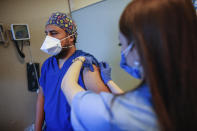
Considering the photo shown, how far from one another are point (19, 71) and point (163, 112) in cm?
152

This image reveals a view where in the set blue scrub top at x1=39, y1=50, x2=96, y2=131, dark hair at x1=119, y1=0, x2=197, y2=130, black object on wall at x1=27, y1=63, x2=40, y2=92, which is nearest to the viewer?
dark hair at x1=119, y1=0, x2=197, y2=130

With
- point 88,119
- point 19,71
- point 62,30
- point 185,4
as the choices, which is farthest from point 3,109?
point 185,4

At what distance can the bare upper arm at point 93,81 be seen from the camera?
938 mm

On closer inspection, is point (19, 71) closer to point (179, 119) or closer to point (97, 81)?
point (97, 81)

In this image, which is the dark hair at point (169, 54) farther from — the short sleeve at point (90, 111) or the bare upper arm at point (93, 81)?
the bare upper arm at point (93, 81)

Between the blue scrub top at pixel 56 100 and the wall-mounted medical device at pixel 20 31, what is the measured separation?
534mm

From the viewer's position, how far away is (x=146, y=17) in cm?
37

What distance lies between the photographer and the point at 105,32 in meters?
1.45

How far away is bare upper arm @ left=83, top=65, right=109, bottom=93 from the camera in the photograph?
0.94 meters

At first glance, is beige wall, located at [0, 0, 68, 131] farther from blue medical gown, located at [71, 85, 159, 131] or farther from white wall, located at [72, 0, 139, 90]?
blue medical gown, located at [71, 85, 159, 131]

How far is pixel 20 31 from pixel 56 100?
0.88m

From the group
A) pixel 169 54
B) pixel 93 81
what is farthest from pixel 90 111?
pixel 93 81

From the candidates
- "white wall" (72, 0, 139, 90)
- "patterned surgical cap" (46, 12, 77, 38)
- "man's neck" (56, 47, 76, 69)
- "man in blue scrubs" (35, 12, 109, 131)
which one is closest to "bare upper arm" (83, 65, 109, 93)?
"man in blue scrubs" (35, 12, 109, 131)

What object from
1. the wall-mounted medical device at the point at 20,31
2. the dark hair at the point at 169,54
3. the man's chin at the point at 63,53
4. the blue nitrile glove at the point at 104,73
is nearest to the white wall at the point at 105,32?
the blue nitrile glove at the point at 104,73
